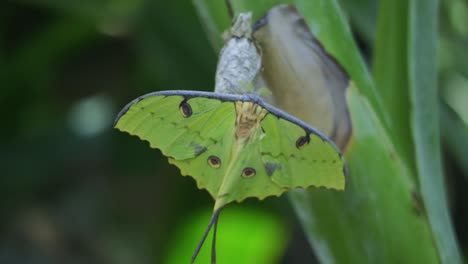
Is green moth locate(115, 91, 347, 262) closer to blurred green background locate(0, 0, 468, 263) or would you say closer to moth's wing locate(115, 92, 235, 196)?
moth's wing locate(115, 92, 235, 196)

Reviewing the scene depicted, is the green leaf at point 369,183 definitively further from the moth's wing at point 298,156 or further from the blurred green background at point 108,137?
the blurred green background at point 108,137

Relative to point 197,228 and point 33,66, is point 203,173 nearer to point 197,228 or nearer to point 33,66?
point 197,228

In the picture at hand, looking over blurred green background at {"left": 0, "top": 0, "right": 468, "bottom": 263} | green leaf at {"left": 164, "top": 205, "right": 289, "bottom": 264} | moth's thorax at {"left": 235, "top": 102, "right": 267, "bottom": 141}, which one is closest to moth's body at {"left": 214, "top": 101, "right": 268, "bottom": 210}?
moth's thorax at {"left": 235, "top": 102, "right": 267, "bottom": 141}

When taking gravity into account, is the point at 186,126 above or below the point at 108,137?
above

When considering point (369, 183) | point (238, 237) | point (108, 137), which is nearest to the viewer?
point (369, 183)

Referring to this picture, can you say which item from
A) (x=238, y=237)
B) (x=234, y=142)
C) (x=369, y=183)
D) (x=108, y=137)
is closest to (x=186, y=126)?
(x=234, y=142)

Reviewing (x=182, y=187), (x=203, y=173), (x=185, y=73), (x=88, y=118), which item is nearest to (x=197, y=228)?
(x=182, y=187)

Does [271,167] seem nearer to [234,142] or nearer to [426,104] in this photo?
[234,142]
